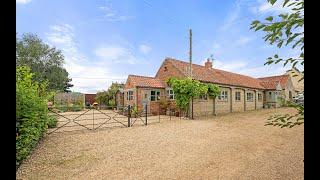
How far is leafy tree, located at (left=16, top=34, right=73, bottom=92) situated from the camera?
83.9 feet

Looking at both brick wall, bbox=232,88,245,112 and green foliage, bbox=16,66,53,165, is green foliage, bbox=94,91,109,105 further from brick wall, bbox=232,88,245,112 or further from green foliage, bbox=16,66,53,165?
green foliage, bbox=16,66,53,165

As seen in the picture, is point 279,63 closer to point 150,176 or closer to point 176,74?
point 150,176

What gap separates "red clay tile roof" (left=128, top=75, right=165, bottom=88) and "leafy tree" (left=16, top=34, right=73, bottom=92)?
1286cm

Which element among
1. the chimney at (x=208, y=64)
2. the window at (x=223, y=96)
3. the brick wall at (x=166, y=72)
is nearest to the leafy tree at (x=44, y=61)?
the brick wall at (x=166, y=72)

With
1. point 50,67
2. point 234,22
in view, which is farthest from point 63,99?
point 234,22

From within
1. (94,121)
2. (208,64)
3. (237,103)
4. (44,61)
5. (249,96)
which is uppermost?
(44,61)

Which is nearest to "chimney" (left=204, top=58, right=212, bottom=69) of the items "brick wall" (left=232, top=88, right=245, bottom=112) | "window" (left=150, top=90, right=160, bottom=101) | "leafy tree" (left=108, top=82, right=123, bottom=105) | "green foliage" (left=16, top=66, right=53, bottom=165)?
"brick wall" (left=232, top=88, right=245, bottom=112)

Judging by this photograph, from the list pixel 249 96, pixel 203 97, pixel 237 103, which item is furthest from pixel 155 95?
pixel 249 96

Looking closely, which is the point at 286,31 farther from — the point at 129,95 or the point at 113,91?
the point at 113,91

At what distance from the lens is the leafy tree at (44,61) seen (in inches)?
1006

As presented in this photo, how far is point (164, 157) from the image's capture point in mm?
6145

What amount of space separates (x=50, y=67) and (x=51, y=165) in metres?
25.4

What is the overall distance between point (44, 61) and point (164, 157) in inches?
1020
